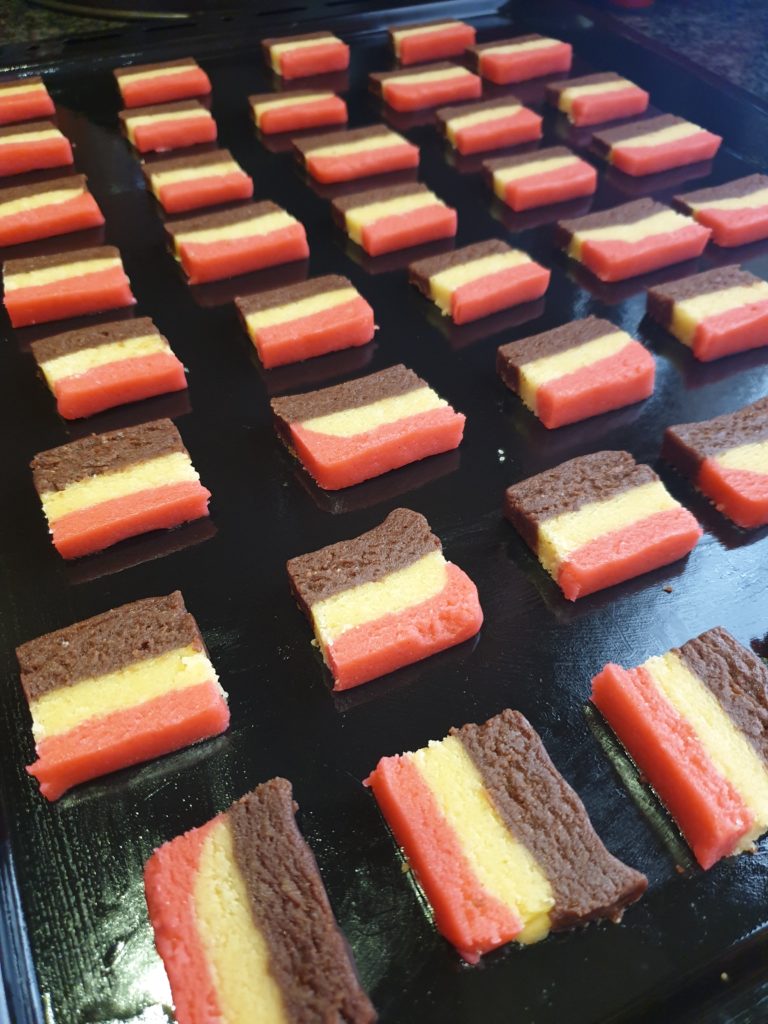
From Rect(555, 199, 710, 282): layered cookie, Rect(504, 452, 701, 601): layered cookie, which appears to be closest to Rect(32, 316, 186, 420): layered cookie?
Rect(504, 452, 701, 601): layered cookie

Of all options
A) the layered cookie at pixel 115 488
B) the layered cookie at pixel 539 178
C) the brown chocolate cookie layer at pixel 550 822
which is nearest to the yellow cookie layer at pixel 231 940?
the brown chocolate cookie layer at pixel 550 822

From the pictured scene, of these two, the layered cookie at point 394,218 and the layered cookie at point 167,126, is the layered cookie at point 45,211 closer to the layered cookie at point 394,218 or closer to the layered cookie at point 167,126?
the layered cookie at point 167,126

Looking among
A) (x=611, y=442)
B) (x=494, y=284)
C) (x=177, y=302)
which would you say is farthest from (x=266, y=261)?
(x=611, y=442)

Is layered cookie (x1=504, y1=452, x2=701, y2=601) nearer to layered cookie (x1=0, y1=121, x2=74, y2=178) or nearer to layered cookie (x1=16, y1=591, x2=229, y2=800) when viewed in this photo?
layered cookie (x1=16, y1=591, x2=229, y2=800)

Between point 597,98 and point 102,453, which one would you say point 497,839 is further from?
point 597,98

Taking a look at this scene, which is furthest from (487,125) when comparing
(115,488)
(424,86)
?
(115,488)

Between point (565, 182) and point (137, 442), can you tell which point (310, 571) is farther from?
point (565, 182)
